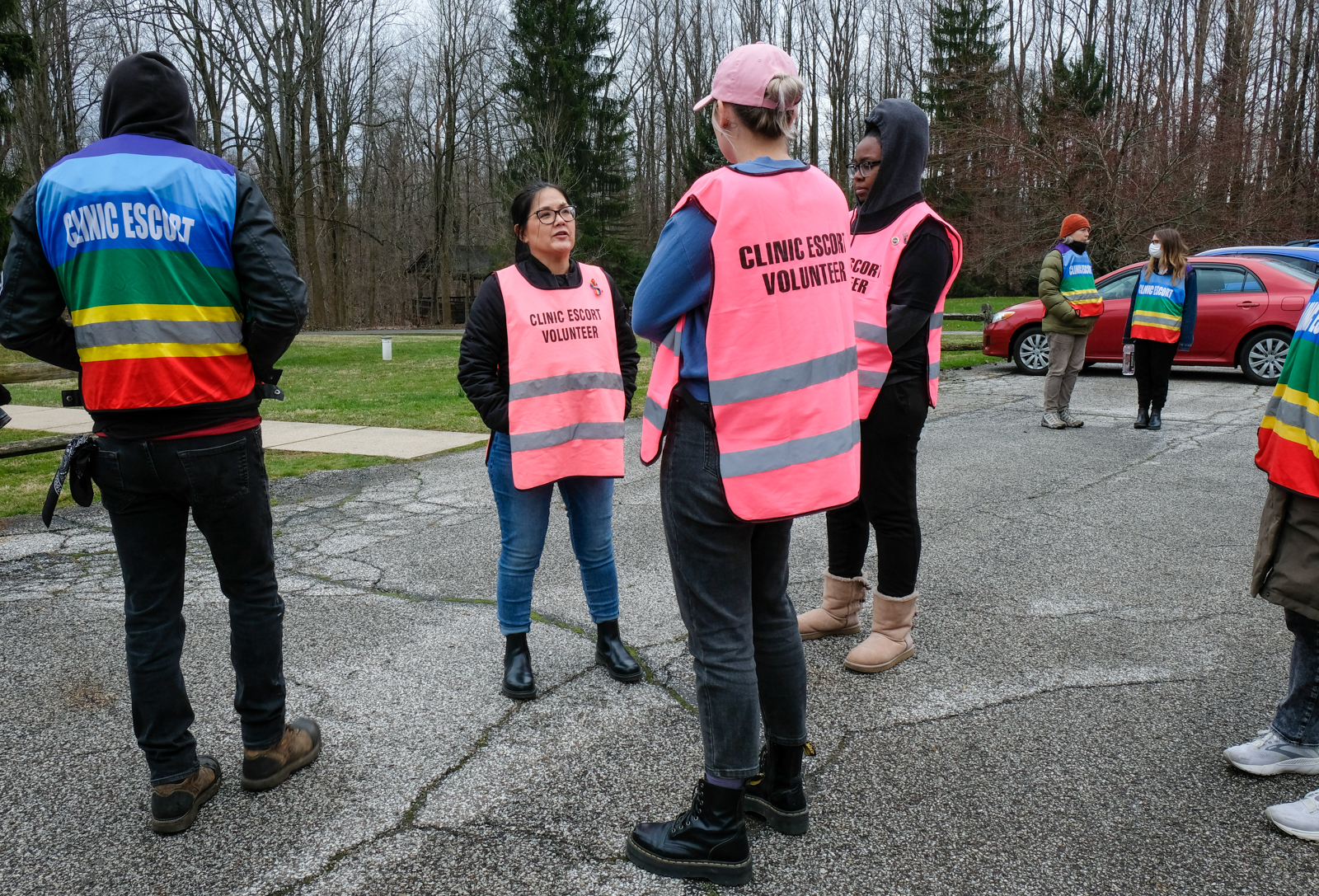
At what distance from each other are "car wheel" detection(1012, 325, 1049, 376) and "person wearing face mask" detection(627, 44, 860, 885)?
40.3 feet

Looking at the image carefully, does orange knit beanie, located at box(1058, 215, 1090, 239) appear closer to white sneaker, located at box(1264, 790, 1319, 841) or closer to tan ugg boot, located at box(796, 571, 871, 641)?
tan ugg boot, located at box(796, 571, 871, 641)

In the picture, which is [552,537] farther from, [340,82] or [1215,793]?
[340,82]

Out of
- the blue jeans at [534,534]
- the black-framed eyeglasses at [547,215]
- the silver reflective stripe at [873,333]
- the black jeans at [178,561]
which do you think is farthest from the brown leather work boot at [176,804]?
the silver reflective stripe at [873,333]

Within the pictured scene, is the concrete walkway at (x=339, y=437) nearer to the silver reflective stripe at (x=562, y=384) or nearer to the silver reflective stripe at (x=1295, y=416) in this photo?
the silver reflective stripe at (x=562, y=384)

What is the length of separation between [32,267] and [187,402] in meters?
0.55

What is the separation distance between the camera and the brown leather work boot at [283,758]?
108 inches

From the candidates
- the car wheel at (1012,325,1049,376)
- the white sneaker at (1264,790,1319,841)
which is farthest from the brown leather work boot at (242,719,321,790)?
the car wheel at (1012,325,1049,376)

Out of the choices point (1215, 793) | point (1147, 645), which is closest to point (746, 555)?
point (1215, 793)

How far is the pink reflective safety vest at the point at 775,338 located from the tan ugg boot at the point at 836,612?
5.79 ft

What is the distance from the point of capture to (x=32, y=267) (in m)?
2.47

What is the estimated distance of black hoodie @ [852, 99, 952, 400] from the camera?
11.1 feet

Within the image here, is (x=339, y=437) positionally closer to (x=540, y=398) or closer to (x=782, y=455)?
(x=540, y=398)

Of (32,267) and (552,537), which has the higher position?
(32,267)

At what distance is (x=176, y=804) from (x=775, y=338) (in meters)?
2.05
